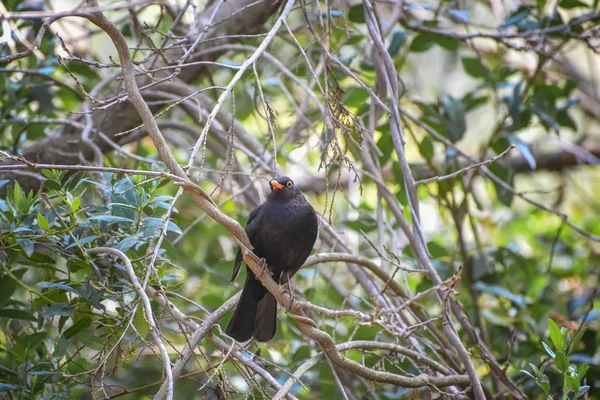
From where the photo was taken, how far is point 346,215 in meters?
5.56

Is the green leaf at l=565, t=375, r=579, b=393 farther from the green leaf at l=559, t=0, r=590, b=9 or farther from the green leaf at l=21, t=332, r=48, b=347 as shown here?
the green leaf at l=559, t=0, r=590, b=9

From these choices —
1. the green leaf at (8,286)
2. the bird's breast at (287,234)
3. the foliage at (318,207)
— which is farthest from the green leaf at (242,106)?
the green leaf at (8,286)

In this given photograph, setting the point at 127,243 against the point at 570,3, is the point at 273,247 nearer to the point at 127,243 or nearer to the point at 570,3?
the point at 127,243

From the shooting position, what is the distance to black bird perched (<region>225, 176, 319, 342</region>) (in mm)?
3580

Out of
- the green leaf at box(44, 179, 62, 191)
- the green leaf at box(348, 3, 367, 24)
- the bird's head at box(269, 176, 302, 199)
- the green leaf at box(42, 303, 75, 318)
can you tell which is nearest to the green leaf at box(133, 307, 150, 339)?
the green leaf at box(42, 303, 75, 318)

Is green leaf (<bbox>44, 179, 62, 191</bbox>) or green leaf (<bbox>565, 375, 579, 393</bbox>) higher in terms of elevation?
green leaf (<bbox>44, 179, 62, 191</bbox>)

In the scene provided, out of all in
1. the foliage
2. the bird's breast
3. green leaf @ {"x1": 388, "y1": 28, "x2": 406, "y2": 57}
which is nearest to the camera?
the foliage

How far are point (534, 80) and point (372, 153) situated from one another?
1.39 m

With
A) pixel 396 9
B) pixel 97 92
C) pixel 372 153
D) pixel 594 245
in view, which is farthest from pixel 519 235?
pixel 97 92

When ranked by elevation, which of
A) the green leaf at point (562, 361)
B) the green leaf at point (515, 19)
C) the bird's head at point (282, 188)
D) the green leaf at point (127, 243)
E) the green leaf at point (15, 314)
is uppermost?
the green leaf at point (515, 19)

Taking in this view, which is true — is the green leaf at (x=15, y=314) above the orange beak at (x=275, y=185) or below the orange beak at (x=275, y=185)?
below

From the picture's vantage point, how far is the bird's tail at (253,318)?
3.60 metres

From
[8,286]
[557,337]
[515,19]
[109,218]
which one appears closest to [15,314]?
[8,286]

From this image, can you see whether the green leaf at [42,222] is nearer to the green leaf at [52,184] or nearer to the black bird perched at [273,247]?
→ the green leaf at [52,184]
